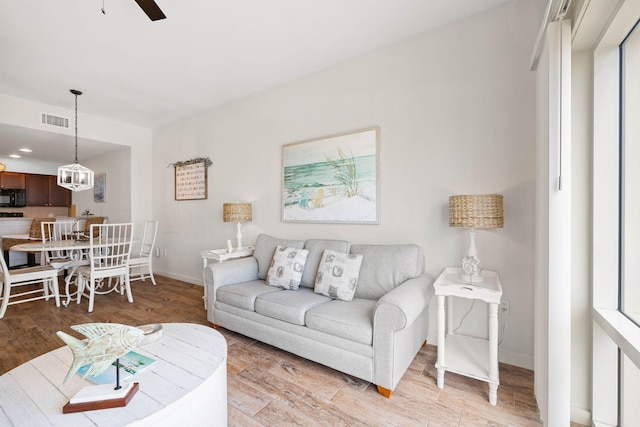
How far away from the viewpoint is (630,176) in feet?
4.39

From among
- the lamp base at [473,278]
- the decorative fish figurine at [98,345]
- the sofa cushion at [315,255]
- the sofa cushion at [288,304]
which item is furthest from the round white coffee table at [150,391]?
the lamp base at [473,278]

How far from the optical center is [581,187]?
1499 millimetres

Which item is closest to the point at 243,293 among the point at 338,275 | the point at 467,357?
the point at 338,275

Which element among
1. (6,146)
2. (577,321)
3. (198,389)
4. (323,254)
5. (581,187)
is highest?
(6,146)

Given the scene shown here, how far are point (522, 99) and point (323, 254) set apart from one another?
1.92 metres

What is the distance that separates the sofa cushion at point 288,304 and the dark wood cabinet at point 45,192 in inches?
289

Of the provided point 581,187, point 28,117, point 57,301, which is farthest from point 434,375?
point 28,117

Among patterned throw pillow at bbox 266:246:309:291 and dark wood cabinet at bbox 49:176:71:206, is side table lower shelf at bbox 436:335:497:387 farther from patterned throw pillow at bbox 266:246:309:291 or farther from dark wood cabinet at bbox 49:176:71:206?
dark wood cabinet at bbox 49:176:71:206

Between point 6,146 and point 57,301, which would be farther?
point 6,146

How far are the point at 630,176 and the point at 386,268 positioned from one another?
4.79 feet

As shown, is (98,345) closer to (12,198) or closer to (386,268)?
(386,268)

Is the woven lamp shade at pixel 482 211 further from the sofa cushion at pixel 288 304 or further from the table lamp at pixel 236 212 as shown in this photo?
the table lamp at pixel 236 212

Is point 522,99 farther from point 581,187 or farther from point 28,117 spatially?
point 28,117

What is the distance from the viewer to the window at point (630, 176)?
1.29 meters
